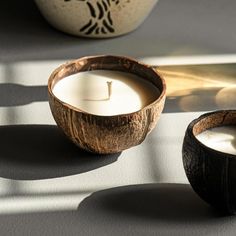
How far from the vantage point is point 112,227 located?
601 mm

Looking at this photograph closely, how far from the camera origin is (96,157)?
26.9 inches

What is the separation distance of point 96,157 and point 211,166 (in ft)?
0.48

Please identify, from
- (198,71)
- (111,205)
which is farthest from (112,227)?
(198,71)

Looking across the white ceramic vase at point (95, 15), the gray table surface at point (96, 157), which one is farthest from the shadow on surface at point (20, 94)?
the white ceramic vase at point (95, 15)

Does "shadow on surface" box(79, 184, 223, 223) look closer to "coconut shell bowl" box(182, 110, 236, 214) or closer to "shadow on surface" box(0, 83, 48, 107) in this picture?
"coconut shell bowl" box(182, 110, 236, 214)

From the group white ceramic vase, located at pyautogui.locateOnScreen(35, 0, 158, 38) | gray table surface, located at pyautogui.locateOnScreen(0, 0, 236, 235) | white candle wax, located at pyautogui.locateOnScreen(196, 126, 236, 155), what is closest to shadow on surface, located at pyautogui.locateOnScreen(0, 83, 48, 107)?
gray table surface, located at pyautogui.locateOnScreen(0, 0, 236, 235)

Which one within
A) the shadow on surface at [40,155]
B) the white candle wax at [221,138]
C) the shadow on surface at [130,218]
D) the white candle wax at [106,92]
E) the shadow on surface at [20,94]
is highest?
the white candle wax at [106,92]

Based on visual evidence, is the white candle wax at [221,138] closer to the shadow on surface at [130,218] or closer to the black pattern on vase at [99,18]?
the shadow on surface at [130,218]

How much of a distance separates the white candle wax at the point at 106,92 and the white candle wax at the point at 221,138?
0.08 m

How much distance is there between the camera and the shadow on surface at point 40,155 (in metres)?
0.66

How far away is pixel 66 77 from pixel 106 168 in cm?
9

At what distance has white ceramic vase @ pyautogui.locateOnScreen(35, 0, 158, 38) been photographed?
2.79 feet

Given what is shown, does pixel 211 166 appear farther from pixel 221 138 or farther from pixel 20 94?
pixel 20 94

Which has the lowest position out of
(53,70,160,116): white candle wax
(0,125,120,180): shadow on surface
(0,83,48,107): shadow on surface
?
(0,125,120,180): shadow on surface
